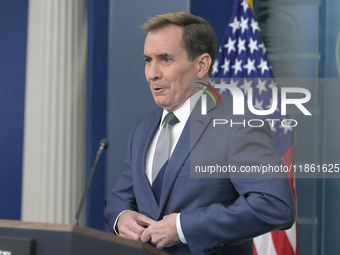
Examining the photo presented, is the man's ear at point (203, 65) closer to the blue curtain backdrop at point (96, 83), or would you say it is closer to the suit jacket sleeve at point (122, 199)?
the suit jacket sleeve at point (122, 199)

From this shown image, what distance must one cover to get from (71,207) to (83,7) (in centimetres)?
153

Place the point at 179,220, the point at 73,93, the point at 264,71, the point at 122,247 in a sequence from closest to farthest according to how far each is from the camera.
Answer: the point at 122,247 → the point at 179,220 → the point at 264,71 → the point at 73,93

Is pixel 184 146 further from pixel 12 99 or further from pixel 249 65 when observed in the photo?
pixel 12 99

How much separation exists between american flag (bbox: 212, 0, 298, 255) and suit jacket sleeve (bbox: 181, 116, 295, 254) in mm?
1749

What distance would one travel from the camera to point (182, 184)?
243 cm

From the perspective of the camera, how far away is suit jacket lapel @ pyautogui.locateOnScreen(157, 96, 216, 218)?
96.3 inches

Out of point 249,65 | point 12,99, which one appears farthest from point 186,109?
point 12,99

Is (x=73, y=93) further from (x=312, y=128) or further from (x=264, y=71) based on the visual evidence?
(x=312, y=128)

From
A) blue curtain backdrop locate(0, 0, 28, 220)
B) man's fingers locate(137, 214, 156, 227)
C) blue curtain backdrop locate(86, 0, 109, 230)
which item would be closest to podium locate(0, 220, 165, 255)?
man's fingers locate(137, 214, 156, 227)

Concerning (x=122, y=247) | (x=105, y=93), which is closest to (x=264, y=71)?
(x=105, y=93)

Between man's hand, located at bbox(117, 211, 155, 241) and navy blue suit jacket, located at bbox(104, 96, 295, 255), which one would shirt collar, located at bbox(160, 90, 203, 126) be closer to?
navy blue suit jacket, located at bbox(104, 96, 295, 255)

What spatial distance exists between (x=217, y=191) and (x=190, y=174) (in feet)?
0.42

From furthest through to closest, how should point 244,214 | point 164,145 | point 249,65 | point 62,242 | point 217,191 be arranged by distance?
point 249,65
point 164,145
point 217,191
point 244,214
point 62,242

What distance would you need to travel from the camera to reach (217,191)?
240 cm
